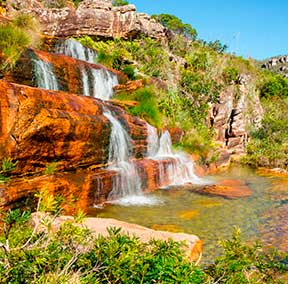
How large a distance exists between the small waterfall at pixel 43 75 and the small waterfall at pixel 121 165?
3.78m

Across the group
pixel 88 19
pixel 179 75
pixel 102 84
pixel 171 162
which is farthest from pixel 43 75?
pixel 179 75

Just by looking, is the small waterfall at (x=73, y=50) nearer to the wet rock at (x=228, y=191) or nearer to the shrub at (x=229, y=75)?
the wet rock at (x=228, y=191)

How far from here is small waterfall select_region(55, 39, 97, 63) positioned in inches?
782

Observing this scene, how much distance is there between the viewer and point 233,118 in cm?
2783

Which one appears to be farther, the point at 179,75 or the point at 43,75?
the point at 179,75

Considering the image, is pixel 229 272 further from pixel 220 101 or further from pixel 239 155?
pixel 220 101

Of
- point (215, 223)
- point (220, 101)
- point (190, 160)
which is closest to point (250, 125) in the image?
point (220, 101)

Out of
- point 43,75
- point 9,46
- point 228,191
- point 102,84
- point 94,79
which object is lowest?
point 228,191

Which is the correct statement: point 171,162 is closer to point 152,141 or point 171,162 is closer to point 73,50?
point 152,141

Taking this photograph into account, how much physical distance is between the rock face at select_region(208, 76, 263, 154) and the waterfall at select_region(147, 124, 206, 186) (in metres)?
10.9

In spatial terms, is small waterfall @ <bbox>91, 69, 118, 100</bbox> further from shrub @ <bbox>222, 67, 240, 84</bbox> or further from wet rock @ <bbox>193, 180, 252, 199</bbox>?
shrub @ <bbox>222, 67, 240, 84</bbox>

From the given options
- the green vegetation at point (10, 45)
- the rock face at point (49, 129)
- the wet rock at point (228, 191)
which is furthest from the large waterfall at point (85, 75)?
the wet rock at point (228, 191)

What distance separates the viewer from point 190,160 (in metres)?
16.5

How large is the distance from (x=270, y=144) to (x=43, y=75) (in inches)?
636
